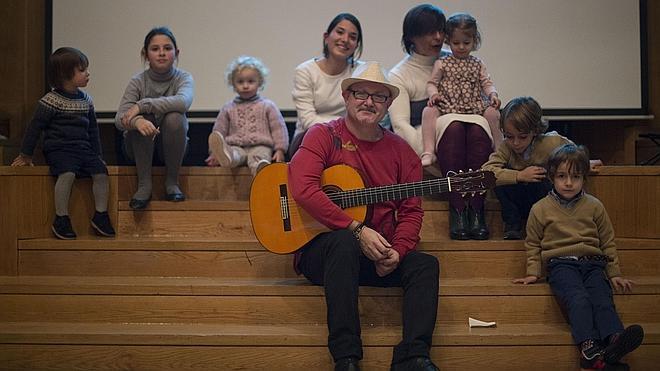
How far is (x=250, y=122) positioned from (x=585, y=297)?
1980 millimetres

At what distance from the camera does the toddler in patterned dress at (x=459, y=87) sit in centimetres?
397

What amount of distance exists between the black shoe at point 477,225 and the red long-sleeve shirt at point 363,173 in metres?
0.52

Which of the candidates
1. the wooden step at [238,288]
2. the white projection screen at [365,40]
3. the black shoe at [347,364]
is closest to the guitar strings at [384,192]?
the wooden step at [238,288]

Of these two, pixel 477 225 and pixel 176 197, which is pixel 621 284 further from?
pixel 176 197

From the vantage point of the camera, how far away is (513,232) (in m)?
3.71

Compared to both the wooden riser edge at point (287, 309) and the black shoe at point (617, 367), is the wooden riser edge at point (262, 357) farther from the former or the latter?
the wooden riser edge at point (287, 309)

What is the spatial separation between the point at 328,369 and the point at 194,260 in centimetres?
87

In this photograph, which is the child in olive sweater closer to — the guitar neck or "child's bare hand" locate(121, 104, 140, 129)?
the guitar neck

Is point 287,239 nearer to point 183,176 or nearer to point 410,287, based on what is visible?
point 410,287

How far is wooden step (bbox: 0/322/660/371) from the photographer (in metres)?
3.09

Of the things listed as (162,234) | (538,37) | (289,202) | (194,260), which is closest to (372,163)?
(289,202)

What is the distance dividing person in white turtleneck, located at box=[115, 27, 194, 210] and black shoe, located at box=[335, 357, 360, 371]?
4.76 ft

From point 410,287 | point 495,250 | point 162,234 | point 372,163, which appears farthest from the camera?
point 162,234

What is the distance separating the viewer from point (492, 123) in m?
3.97
